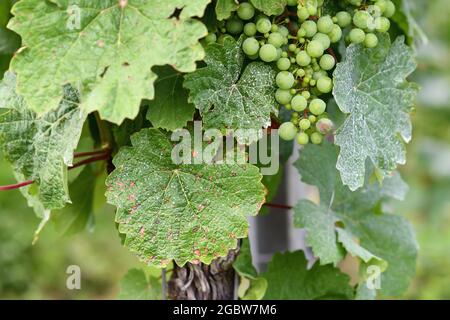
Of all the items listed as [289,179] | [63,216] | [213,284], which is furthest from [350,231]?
[289,179]

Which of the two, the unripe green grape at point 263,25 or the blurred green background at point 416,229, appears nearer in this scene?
the unripe green grape at point 263,25

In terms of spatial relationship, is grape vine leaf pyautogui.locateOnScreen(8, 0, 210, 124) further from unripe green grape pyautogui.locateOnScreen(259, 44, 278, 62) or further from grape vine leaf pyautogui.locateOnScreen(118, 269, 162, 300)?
grape vine leaf pyautogui.locateOnScreen(118, 269, 162, 300)

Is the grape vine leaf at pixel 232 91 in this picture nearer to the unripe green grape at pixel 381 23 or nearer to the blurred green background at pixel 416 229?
the unripe green grape at pixel 381 23

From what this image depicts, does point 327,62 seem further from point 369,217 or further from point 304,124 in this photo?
point 369,217

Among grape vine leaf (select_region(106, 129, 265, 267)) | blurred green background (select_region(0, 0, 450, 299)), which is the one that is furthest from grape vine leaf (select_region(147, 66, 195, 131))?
blurred green background (select_region(0, 0, 450, 299))

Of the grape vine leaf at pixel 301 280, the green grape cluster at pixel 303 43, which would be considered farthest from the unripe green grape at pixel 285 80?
the grape vine leaf at pixel 301 280
